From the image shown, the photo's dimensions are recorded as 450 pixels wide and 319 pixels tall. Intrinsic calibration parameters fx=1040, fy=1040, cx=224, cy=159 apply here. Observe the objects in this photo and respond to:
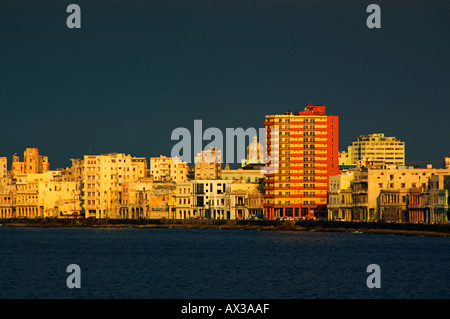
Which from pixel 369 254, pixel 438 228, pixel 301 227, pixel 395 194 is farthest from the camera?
pixel 301 227

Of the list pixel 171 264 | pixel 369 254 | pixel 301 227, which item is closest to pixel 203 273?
pixel 171 264

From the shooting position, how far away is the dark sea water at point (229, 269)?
76000 mm

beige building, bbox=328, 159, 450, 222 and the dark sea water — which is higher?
beige building, bbox=328, 159, 450, 222

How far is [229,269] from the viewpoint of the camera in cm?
9488

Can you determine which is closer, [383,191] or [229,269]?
[229,269]

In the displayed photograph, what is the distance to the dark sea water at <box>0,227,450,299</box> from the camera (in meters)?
76.0

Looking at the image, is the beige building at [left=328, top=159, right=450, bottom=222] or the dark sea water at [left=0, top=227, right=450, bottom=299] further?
the beige building at [left=328, top=159, right=450, bottom=222]

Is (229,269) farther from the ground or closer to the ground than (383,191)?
closer to the ground

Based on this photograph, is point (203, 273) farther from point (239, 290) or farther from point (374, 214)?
point (374, 214)

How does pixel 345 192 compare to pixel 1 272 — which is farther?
pixel 345 192

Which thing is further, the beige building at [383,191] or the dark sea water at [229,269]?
the beige building at [383,191]

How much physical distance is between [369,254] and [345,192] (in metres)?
84.1
